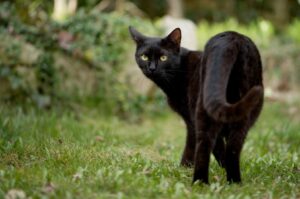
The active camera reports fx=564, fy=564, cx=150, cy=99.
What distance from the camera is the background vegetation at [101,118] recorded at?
3.95 metres

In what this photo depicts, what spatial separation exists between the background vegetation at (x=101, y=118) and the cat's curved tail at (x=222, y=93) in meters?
0.60

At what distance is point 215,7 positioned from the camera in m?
17.5

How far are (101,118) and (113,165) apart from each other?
4.26 m

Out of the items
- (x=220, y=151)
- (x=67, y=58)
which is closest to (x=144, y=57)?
(x=220, y=151)

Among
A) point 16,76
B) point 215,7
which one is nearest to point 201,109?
point 16,76

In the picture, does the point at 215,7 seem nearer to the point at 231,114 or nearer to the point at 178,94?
the point at 178,94

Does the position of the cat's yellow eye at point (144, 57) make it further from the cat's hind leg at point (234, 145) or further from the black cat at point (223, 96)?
the cat's hind leg at point (234, 145)

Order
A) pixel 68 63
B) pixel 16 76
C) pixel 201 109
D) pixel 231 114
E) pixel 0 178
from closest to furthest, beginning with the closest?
pixel 231 114
pixel 0 178
pixel 201 109
pixel 16 76
pixel 68 63

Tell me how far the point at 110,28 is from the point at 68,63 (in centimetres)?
114

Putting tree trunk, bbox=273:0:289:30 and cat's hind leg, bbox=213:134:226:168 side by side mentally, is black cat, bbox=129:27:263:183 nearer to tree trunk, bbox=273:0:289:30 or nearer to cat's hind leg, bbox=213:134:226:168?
cat's hind leg, bbox=213:134:226:168

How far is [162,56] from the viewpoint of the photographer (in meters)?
5.28

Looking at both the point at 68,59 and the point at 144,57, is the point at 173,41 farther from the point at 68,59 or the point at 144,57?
the point at 68,59

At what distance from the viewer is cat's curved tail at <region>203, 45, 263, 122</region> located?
3543mm

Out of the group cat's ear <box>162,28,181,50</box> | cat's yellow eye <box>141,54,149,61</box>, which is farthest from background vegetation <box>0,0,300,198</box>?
cat's ear <box>162,28,181,50</box>
